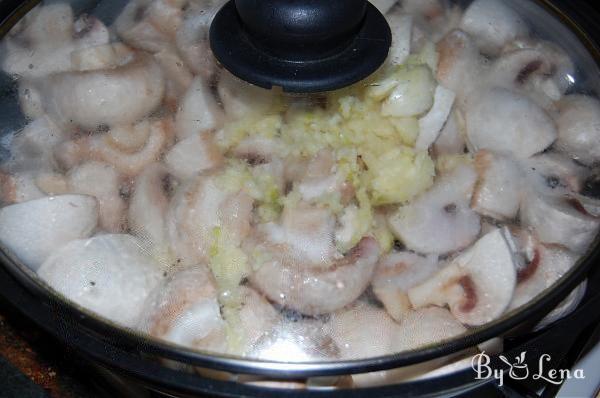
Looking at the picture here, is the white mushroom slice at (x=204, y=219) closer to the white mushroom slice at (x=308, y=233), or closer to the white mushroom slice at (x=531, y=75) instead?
the white mushroom slice at (x=308, y=233)

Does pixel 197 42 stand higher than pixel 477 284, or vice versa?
pixel 197 42

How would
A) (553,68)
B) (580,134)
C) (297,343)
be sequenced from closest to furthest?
(297,343), (580,134), (553,68)

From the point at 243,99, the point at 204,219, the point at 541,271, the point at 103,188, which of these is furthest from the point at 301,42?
the point at 541,271

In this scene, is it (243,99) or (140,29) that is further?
(140,29)

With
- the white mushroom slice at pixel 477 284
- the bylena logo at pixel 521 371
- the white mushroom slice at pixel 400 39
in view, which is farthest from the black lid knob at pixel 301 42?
the bylena logo at pixel 521 371

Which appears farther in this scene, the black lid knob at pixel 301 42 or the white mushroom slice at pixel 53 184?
the white mushroom slice at pixel 53 184

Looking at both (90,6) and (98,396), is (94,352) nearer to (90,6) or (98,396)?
(98,396)

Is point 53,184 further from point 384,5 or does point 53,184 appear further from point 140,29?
point 384,5
